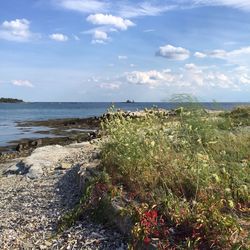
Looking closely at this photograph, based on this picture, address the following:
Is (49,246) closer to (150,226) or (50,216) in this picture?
(50,216)

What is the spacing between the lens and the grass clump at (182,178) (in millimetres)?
5172

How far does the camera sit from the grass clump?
17.0 ft

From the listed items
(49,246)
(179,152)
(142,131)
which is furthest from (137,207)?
(142,131)

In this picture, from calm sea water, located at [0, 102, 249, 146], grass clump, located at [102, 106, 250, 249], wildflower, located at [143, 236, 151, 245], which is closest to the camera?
grass clump, located at [102, 106, 250, 249]

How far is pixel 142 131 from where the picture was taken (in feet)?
27.8

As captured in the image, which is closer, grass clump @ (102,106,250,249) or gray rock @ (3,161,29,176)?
grass clump @ (102,106,250,249)

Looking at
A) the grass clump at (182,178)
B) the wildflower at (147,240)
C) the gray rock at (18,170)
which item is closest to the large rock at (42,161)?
the gray rock at (18,170)

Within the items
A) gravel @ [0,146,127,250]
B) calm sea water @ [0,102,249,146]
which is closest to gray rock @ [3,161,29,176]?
gravel @ [0,146,127,250]

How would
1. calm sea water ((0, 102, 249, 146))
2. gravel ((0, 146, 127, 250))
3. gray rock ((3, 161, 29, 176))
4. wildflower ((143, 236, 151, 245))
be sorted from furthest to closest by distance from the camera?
calm sea water ((0, 102, 249, 146))
gray rock ((3, 161, 29, 176))
gravel ((0, 146, 127, 250))
wildflower ((143, 236, 151, 245))

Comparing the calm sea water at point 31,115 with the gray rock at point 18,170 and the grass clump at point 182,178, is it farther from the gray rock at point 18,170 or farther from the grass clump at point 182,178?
the gray rock at point 18,170

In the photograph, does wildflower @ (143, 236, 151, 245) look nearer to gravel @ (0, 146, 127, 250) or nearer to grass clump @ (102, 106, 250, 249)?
grass clump @ (102, 106, 250, 249)

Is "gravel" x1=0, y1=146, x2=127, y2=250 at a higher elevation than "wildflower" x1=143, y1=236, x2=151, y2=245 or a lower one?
lower

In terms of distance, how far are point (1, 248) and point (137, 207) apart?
6.49 feet

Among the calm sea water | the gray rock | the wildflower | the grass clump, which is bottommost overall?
the calm sea water
